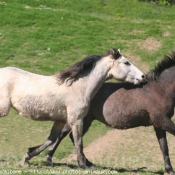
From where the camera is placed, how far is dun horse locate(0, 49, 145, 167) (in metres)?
9.17

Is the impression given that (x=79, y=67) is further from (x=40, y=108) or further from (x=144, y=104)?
(x=144, y=104)

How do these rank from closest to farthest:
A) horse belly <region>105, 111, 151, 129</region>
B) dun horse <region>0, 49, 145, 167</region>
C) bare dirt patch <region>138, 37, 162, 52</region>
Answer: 1. dun horse <region>0, 49, 145, 167</region>
2. horse belly <region>105, 111, 151, 129</region>
3. bare dirt patch <region>138, 37, 162, 52</region>

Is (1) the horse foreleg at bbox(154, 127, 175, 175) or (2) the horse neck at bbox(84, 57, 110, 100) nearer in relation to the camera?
(2) the horse neck at bbox(84, 57, 110, 100)

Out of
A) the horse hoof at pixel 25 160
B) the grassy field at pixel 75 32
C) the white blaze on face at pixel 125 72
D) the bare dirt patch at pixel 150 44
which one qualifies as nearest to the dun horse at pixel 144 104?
the horse hoof at pixel 25 160

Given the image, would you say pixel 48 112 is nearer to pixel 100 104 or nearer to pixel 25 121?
pixel 100 104

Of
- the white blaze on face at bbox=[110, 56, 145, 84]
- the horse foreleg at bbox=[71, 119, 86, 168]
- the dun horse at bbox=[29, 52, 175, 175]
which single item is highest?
the white blaze on face at bbox=[110, 56, 145, 84]

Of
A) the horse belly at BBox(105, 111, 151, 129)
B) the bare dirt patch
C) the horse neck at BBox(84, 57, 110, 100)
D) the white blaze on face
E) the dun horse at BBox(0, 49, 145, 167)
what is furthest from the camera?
the bare dirt patch

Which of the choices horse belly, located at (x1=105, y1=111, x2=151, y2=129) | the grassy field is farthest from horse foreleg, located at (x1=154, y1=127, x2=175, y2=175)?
the grassy field

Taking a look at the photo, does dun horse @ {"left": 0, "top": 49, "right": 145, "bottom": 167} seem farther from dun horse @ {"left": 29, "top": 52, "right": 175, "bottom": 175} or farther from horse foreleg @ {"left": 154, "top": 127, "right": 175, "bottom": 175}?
horse foreleg @ {"left": 154, "top": 127, "right": 175, "bottom": 175}

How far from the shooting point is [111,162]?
12.0 metres

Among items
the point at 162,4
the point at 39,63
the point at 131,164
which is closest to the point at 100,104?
the point at 131,164

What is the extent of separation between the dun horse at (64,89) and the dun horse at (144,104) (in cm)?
33

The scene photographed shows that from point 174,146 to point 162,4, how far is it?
17.6 meters

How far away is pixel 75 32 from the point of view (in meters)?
24.2
